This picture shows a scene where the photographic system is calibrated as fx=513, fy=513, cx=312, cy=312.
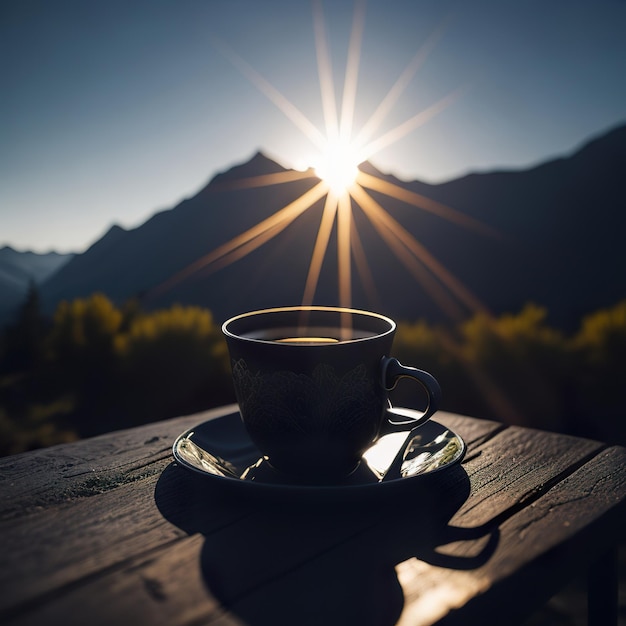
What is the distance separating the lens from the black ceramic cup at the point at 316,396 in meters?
0.73

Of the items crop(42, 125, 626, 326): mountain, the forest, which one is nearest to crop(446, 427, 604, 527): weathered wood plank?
the forest

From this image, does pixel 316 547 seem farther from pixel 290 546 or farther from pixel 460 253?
pixel 460 253

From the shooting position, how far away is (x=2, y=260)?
6.93 metres

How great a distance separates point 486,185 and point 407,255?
6.95m

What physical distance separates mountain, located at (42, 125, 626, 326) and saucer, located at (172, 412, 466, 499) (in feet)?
89.8

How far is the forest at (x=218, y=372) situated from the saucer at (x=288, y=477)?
12.7 ft

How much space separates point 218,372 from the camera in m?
7.81

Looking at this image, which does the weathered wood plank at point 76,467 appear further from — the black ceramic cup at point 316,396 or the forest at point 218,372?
the forest at point 218,372

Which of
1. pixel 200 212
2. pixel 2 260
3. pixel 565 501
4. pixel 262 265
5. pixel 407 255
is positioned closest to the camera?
pixel 565 501

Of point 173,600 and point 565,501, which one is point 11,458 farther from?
point 565,501

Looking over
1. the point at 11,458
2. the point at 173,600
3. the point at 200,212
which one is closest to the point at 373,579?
the point at 173,600

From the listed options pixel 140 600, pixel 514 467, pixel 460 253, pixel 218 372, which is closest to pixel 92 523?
pixel 140 600

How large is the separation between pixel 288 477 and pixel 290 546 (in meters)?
0.17

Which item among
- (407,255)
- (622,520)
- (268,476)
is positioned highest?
(268,476)
